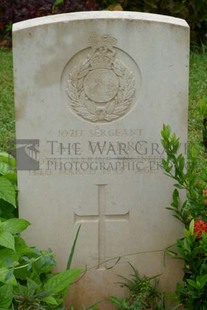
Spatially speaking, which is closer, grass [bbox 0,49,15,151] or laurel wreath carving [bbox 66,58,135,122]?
laurel wreath carving [bbox 66,58,135,122]

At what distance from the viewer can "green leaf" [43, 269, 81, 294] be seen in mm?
3648

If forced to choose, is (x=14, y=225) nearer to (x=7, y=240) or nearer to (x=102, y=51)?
(x=7, y=240)

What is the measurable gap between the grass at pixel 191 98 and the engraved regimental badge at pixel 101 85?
4.94 feet

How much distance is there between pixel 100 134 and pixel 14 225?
0.59 metres

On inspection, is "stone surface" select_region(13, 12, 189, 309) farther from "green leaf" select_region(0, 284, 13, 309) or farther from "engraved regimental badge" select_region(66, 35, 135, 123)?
"green leaf" select_region(0, 284, 13, 309)

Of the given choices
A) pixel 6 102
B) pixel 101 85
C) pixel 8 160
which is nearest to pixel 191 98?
pixel 6 102

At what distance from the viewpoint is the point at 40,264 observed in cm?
381

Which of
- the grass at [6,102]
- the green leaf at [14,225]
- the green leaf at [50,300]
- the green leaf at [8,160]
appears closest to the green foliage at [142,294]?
the green leaf at [50,300]

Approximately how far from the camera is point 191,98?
7281 mm

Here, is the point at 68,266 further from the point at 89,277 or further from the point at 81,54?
the point at 81,54

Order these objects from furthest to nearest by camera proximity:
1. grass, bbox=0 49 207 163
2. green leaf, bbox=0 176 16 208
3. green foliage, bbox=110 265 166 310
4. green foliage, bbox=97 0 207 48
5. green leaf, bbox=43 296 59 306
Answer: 1. green foliage, bbox=97 0 207 48
2. grass, bbox=0 49 207 163
3. green foliage, bbox=110 265 166 310
4. green leaf, bbox=0 176 16 208
5. green leaf, bbox=43 296 59 306

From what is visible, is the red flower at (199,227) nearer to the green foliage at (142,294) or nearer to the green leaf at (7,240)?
the green foliage at (142,294)

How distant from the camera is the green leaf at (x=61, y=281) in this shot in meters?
3.65

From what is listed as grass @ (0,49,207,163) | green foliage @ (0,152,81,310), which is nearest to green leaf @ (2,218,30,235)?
green foliage @ (0,152,81,310)
